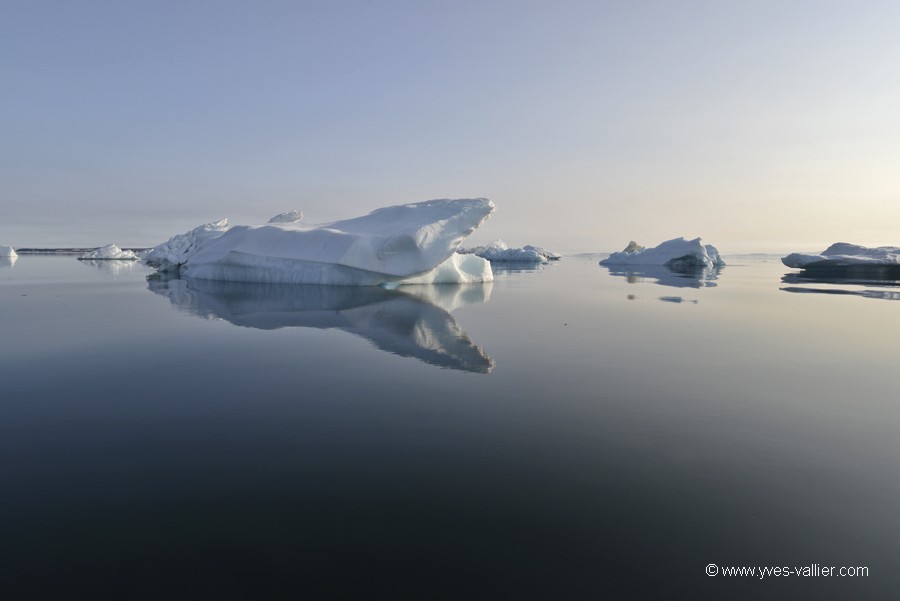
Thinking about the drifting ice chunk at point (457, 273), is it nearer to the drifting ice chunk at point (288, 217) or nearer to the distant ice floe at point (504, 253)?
the drifting ice chunk at point (288, 217)

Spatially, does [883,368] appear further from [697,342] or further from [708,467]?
[708,467]

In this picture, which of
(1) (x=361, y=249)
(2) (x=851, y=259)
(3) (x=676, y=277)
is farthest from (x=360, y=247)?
(2) (x=851, y=259)

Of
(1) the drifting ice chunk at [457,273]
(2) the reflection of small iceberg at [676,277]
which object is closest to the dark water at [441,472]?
(1) the drifting ice chunk at [457,273]

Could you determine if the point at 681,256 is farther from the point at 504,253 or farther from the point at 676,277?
the point at 504,253

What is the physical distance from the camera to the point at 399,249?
21438mm

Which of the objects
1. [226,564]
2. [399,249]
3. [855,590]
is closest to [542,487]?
[855,590]

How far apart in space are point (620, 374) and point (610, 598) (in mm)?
4733

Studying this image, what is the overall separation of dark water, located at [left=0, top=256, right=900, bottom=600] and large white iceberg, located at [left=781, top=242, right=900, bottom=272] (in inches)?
1482

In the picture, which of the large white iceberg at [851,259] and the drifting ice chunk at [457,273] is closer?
the drifting ice chunk at [457,273]

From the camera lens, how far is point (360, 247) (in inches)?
841

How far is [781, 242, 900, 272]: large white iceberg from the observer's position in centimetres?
3641

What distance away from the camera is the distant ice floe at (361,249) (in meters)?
21.5

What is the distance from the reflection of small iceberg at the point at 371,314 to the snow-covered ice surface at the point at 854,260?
34929mm

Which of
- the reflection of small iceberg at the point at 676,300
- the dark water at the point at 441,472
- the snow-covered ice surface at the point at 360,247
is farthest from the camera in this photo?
the snow-covered ice surface at the point at 360,247
